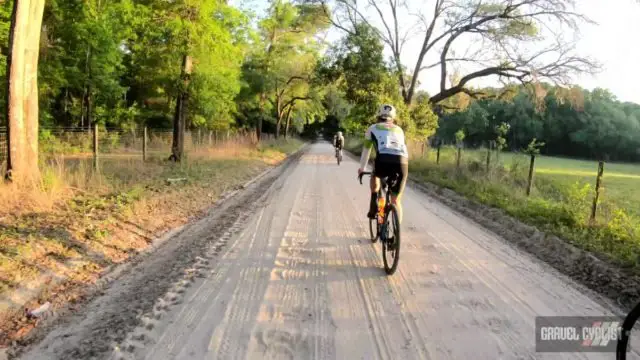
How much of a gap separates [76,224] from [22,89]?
3.51 metres

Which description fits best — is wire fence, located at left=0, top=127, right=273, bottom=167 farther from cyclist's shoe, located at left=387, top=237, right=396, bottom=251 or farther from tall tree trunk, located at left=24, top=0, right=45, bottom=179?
cyclist's shoe, located at left=387, top=237, right=396, bottom=251

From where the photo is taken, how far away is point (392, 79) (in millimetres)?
27172

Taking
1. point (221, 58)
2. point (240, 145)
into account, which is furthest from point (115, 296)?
point (240, 145)

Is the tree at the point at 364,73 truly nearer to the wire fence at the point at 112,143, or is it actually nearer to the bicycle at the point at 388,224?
the wire fence at the point at 112,143

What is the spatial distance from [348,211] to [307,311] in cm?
553

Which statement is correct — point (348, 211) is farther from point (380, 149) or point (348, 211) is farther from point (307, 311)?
point (307, 311)

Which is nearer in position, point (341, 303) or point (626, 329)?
point (626, 329)

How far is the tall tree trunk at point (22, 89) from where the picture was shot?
8.23 meters

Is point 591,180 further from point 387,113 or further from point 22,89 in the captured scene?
point 22,89

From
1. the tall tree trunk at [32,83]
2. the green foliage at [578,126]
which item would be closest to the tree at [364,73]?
the tall tree trunk at [32,83]

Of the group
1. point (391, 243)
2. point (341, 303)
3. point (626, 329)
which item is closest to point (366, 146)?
point (391, 243)

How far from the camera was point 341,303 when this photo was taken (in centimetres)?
457

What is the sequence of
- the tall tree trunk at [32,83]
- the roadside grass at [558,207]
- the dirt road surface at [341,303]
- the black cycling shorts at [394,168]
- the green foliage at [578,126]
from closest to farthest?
the dirt road surface at [341,303] < the black cycling shorts at [394,168] < the roadside grass at [558,207] < the tall tree trunk at [32,83] < the green foliage at [578,126]

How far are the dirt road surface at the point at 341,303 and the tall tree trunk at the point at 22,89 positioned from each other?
3666 mm
